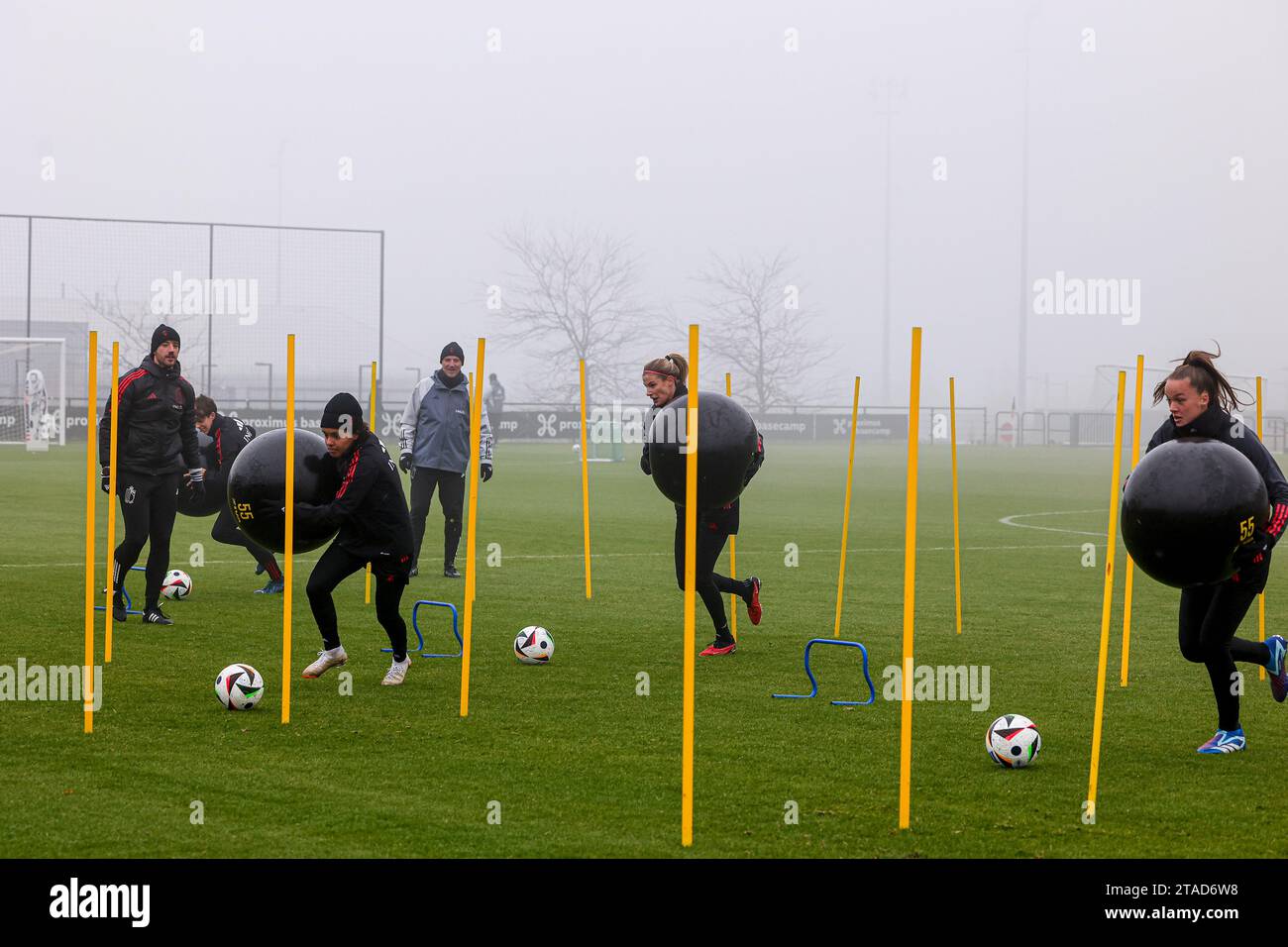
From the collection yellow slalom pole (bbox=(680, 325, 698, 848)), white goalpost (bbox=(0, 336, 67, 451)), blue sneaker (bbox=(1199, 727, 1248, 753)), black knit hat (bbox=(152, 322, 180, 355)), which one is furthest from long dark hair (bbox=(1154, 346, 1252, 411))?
white goalpost (bbox=(0, 336, 67, 451))

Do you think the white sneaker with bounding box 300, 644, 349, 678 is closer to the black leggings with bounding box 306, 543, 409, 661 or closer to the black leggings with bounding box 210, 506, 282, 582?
the black leggings with bounding box 306, 543, 409, 661

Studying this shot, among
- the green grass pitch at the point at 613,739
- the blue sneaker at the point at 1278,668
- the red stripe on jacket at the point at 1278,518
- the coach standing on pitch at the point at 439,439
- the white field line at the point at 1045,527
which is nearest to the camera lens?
the green grass pitch at the point at 613,739

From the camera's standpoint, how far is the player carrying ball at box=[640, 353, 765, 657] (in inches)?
417

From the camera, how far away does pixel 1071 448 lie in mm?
64312

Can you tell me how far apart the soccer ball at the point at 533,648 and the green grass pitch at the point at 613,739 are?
0.15 meters

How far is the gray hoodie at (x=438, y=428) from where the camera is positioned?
1555cm

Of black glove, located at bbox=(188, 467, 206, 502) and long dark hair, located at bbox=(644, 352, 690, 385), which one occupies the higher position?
long dark hair, located at bbox=(644, 352, 690, 385)

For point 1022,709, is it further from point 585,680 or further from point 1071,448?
point 1071,448

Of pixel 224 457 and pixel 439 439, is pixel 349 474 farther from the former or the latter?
pixel 439 439

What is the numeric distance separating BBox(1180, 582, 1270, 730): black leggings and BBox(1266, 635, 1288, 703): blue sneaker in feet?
1.56

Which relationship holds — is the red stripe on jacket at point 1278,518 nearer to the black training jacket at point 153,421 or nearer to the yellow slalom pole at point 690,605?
the yellow slalom pole at point 690,605

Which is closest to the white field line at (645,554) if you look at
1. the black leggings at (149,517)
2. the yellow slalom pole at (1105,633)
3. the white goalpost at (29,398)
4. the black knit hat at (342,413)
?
the black leggings at (149,517)
